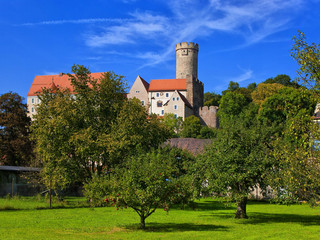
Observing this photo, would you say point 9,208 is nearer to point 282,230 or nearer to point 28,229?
point 28,229

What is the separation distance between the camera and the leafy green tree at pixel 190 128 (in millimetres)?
97250

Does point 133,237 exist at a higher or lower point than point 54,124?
lower

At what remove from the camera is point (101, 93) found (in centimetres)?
3612

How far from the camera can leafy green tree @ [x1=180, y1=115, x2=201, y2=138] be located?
97250 millimetres

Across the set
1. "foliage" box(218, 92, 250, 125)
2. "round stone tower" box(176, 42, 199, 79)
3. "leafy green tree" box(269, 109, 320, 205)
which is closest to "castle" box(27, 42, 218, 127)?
"round stone tower" box(176, 42, 199, 79)

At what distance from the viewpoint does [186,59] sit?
478 ft

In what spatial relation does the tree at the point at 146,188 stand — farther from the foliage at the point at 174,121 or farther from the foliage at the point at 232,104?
the foliage at the point at 232,104

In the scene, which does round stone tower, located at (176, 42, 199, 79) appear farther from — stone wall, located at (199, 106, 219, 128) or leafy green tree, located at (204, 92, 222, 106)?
stone wall, located at (199, 106, 219, 128)

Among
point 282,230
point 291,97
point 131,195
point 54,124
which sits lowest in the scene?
point 282,230

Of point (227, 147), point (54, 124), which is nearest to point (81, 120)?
point (54, 124)

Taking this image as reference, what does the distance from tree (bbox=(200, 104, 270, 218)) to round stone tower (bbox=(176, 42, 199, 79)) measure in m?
121

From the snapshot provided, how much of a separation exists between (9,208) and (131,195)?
13.5 metres

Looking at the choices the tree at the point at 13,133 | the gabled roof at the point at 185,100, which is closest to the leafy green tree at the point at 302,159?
the tree at the point at 13,133

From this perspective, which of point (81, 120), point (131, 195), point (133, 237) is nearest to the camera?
point (133, 237)
